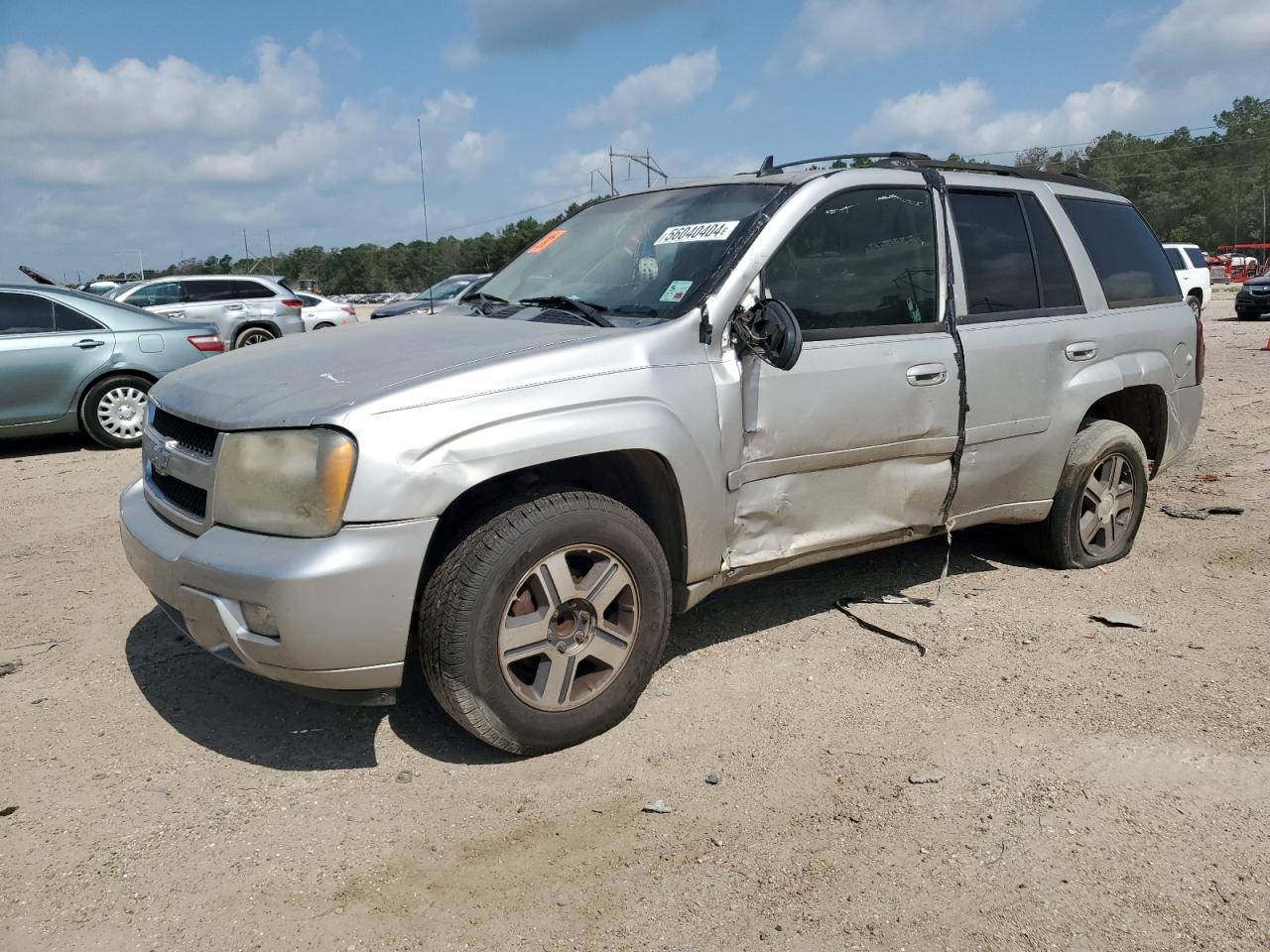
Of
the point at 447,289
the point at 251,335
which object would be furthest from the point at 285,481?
the point at 447,289

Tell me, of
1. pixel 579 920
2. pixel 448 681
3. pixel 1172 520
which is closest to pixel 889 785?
pixel 579 920

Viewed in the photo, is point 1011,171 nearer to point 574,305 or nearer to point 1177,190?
point 574,305

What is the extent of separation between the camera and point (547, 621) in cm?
318

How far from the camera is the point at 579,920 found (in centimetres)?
253

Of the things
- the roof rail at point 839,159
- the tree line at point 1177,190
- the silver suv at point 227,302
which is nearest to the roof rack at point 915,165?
the roof rail at point 839,159

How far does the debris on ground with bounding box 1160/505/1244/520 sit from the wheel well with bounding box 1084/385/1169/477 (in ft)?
3.00

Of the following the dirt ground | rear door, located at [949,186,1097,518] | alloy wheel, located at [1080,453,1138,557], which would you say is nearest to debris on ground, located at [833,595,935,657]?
the dirt ground

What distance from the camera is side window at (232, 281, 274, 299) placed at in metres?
16.8

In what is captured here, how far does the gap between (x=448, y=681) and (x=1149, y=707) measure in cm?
246

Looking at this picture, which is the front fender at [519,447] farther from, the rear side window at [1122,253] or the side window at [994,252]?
the rear side window at [1122,253]

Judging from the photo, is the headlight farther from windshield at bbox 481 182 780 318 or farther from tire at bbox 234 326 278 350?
tire at bbox 234 326 278 350

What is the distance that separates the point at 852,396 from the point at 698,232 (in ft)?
2.78

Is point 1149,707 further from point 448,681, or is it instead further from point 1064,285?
point 448,681

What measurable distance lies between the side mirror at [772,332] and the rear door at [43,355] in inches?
283
